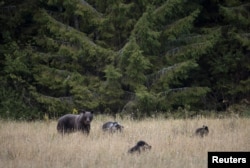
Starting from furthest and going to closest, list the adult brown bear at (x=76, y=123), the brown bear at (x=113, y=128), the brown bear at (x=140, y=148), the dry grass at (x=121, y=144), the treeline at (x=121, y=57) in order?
the treeline at (x=121, y=57)
the brown bear at (x=113, y=128)
the adult brown bear at (x=76, y=123)
the brown bear at (x=140, y=148)
the dry grass at (x=121, y=144)

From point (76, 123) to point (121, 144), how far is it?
2.51 metres

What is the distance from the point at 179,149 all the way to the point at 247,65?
45.3 ft

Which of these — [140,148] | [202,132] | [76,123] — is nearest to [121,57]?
[76,123]

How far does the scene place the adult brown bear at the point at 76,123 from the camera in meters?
14.3

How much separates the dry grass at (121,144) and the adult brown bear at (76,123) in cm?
29

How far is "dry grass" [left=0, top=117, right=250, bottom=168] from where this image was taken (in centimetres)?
1066

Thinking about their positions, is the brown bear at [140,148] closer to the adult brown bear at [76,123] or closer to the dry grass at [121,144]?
the dry grass at [121,144]

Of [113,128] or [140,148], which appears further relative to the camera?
[113,128]

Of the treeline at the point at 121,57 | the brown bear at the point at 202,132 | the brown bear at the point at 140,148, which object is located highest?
the treeline at the point at 121,57

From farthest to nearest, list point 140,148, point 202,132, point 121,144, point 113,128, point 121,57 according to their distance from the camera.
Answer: point 121,57 < point 113,128 < point 202,132 < point 121,144 < point 140,148

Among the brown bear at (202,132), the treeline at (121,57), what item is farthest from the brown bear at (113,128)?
the treeline at (121,57)

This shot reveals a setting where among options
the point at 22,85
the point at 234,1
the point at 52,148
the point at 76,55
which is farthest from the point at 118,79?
the point at 52,148

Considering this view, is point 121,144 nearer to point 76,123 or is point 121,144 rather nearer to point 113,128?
point 113,128

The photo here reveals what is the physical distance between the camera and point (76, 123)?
48.0 ft
